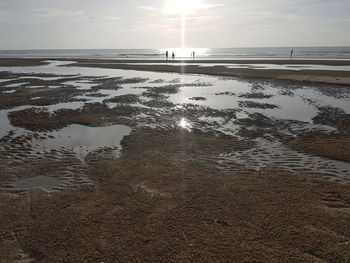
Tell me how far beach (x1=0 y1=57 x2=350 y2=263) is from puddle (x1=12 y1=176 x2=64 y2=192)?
30mm

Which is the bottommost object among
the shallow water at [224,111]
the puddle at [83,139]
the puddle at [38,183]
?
the puddle at [38,183]

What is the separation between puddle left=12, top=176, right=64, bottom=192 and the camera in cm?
895

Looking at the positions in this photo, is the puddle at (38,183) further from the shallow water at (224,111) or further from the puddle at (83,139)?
the shallow water at (224,111)

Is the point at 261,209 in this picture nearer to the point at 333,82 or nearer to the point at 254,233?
the point at 254,233

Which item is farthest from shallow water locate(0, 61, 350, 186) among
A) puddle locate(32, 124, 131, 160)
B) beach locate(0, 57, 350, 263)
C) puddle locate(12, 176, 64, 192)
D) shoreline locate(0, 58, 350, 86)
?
shoreline locate(0, 58, 350, 86)

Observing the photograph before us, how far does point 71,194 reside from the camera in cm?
848

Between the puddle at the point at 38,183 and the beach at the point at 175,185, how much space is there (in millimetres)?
30

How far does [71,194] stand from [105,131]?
662 centimetres

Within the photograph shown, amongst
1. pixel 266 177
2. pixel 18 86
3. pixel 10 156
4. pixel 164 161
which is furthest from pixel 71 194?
pixel 18 86

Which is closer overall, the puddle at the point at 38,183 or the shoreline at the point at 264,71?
the puddle at the point at 38,183

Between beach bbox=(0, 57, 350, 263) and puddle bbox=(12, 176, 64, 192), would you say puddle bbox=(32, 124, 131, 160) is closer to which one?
beach bbox=(0, 57, 350, 263)

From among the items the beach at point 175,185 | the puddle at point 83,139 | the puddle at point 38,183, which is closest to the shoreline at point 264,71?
the beach at point 175,185

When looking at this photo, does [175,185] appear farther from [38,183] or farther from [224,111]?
[224,111]

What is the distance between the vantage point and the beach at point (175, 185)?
624 centimetres
